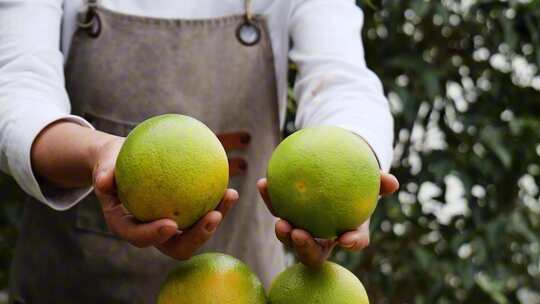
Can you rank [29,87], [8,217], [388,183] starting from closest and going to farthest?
1. [388,183]
2. [29,87]
3. [8,217]

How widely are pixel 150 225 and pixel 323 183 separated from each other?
203mm

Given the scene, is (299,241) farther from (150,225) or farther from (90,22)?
(90,22)

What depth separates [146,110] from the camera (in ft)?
4.57

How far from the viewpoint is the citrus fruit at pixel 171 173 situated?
0.91 metres

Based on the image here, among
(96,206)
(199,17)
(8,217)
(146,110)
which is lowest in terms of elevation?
(8,217)

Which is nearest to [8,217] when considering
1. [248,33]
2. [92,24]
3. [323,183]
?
[92,24]

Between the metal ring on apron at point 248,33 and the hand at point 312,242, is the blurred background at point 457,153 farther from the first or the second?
the hand at point 312,242

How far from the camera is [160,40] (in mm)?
1415

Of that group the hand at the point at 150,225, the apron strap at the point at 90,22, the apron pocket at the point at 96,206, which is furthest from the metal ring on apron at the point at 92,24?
the hand at the point at 150,225

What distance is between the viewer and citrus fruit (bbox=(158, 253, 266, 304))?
0.96 meters

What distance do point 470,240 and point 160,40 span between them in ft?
3.75

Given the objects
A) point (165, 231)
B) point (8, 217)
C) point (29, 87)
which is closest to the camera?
point (165, 231)

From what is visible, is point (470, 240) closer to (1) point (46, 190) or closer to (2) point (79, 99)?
(2) point (79, 99)

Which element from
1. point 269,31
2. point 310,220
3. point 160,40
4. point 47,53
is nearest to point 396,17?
point 269,31
